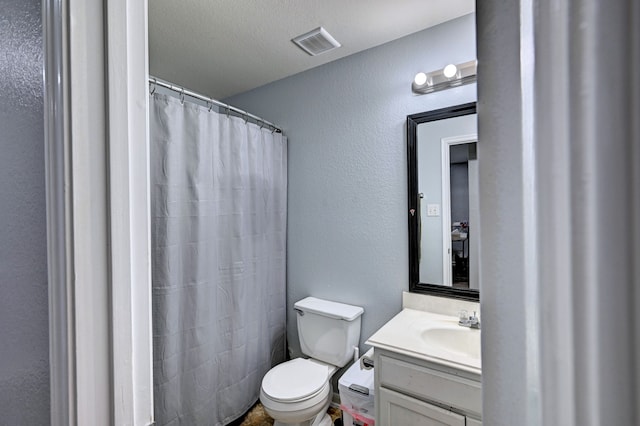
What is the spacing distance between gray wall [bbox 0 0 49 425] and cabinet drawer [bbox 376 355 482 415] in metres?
1.16

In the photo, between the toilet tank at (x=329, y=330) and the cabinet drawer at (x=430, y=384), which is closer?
the cabinet drawer at (x=430, y=384)

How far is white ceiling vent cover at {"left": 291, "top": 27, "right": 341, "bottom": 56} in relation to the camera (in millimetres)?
1756

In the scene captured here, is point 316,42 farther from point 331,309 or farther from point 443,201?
point 331,309

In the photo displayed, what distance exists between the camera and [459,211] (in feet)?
5.48

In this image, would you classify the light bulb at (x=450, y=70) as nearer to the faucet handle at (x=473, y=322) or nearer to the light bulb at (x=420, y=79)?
the light bulb at (x=420, y=79)

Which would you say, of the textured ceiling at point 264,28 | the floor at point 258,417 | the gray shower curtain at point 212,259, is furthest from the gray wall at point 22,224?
the floor at point 258,417

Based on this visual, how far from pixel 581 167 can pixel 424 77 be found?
1.72 metres

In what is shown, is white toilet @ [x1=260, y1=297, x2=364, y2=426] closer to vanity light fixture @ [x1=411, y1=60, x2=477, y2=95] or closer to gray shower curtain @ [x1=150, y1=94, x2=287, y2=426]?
gray shower curtain @ [x1=150, y1=94, x2=287, y2=426]

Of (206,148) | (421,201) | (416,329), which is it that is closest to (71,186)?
(206,148)

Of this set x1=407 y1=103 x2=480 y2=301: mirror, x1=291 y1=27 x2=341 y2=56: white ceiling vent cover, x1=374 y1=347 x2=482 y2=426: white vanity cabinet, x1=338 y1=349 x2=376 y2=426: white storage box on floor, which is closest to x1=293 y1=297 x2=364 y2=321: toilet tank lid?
x1=338 y1=349 x2=376 y2=426: white storage box on floor

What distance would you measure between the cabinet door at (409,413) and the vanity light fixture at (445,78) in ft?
5.07

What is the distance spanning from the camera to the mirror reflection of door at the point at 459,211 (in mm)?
1614

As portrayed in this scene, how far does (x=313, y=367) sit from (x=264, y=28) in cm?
198

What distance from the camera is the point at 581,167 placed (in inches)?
7.8
